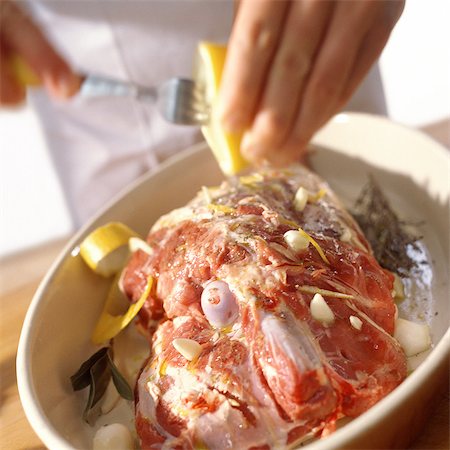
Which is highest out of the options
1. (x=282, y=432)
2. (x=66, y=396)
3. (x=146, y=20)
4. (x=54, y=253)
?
(x=146, y=20)

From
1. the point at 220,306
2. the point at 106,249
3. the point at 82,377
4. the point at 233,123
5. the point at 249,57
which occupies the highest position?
the point at 249,57

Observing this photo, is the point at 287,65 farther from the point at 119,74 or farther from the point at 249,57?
the point at 119,74

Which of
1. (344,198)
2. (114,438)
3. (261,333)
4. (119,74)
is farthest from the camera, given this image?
(119,74)

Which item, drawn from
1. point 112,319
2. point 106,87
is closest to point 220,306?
point 112,319

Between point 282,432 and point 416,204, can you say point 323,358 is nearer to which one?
point 282,432

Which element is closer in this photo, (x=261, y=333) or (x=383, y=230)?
(x=261, y=333)

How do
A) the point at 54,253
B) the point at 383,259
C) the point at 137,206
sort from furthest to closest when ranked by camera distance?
the point at 54,253
the point at 137,206
the point at 383,259

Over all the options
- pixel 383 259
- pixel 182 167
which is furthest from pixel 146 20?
pixel 383 259

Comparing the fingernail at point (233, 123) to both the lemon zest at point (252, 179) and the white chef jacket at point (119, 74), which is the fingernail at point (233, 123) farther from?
the white chef jacket at point (119, 74)
